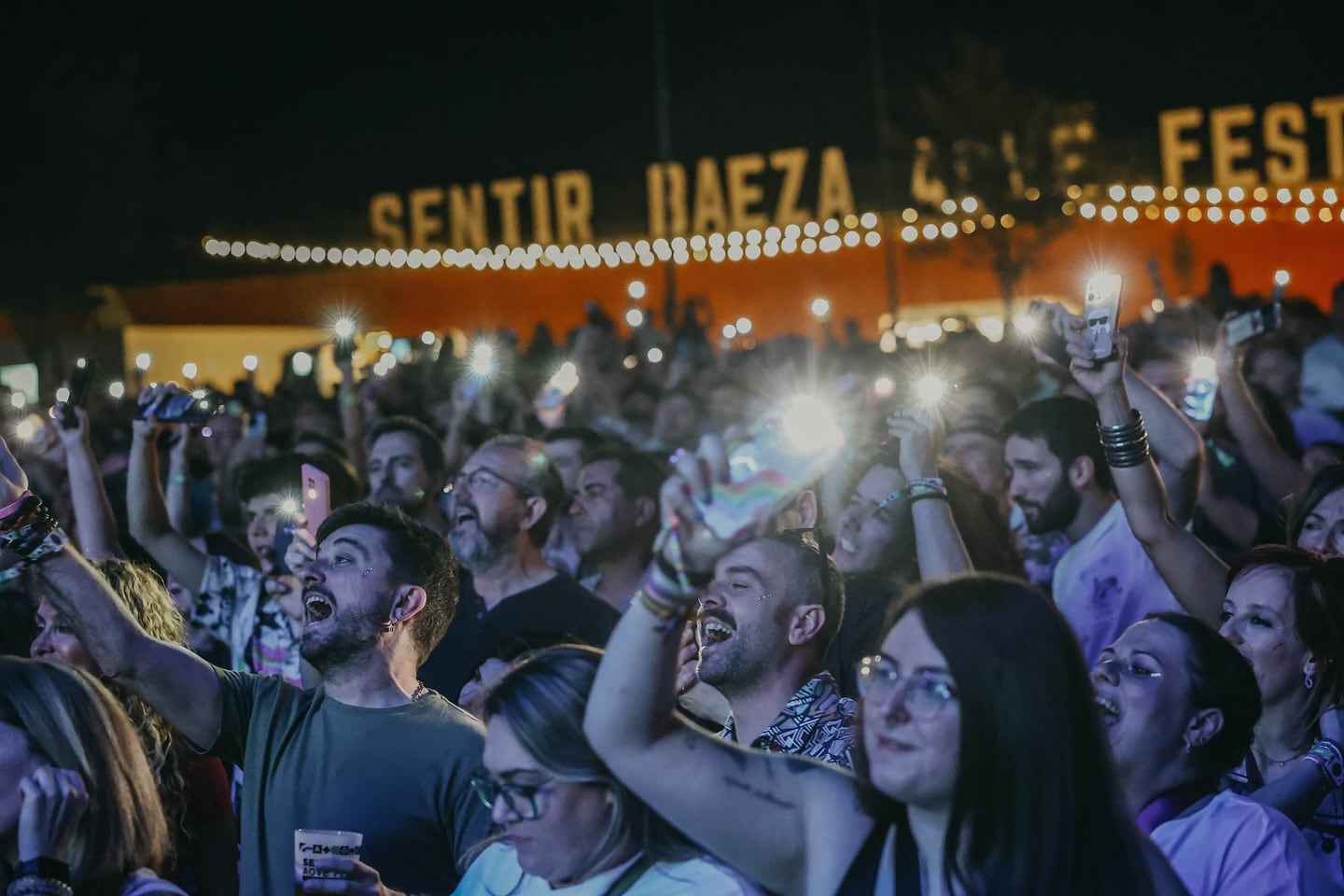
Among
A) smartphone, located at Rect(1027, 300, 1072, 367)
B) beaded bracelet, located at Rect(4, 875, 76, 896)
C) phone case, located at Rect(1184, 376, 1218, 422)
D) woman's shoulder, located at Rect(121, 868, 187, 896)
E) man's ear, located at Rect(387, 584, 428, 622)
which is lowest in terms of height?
woman's shoulder, located at Rect(121, 868, 187, 896)

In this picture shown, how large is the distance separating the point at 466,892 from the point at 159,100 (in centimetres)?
4648

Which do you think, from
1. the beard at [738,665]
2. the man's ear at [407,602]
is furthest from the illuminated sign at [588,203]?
the beard at [738,665]

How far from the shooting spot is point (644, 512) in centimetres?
664

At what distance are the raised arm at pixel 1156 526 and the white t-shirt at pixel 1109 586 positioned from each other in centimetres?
59

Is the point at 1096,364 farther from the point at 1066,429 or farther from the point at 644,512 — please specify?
the point at 644,512

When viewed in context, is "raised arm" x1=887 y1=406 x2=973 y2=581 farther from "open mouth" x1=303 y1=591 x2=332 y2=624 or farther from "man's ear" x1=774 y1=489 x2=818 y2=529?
"open mouth" x1=303 y1=591 x2=332 y2=624

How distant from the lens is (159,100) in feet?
152

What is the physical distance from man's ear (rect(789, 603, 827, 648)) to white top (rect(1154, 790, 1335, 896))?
3.86ft

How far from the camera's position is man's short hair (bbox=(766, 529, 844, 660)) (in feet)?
14.0

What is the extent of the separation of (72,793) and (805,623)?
1.89 metres

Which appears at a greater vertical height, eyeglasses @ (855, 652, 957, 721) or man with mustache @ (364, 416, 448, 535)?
man with mustache @ (364, 416, 448, 535)

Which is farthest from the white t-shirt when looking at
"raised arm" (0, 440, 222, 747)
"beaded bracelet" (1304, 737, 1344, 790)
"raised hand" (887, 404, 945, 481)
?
"raised arm" (0, 440, 222, 747)

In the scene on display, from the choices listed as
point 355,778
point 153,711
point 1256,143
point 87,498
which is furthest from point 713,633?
point 1256,143

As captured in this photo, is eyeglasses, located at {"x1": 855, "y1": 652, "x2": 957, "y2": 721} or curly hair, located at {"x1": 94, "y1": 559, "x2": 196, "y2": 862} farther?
curly hair, located at {"x1": 94, "y1": 559, "x2": 196, "y2": 862}
